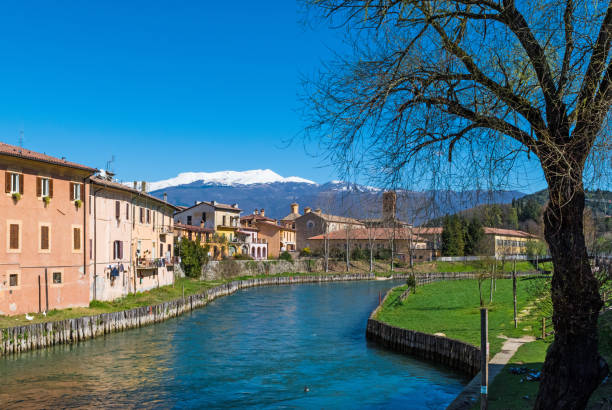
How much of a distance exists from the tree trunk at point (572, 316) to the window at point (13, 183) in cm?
3115

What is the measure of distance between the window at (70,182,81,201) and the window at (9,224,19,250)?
455 centimetres

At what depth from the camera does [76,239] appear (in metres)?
35.9

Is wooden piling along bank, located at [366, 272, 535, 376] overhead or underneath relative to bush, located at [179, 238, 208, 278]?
underneath

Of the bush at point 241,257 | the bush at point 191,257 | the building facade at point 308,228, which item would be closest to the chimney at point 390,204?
the bush at point 191,257

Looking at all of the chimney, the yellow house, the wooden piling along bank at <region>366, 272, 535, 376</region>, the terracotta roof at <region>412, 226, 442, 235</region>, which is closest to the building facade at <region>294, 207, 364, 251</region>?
the yellow house

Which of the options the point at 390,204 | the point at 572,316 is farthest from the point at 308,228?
the point at 572,316

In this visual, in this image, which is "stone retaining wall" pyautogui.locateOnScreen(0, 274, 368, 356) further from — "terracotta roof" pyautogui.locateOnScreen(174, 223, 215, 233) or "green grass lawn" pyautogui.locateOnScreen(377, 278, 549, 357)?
"terracotta roof" pyautogui.locateOnScreen(174, 223, 215, 233)

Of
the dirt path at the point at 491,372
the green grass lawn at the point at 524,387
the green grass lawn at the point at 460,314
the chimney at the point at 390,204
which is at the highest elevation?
the chimney at the point at 390,204

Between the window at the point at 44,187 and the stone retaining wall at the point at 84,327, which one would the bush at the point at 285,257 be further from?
the window at the point at 44,187

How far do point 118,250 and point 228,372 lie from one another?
21179 millimetres

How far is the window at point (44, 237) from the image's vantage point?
109 feet

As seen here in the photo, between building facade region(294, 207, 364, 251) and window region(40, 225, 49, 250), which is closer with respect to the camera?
window region(40, 225, 49, 250)

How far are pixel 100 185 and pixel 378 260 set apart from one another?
68.7 m

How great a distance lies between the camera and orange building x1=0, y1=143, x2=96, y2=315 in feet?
102
